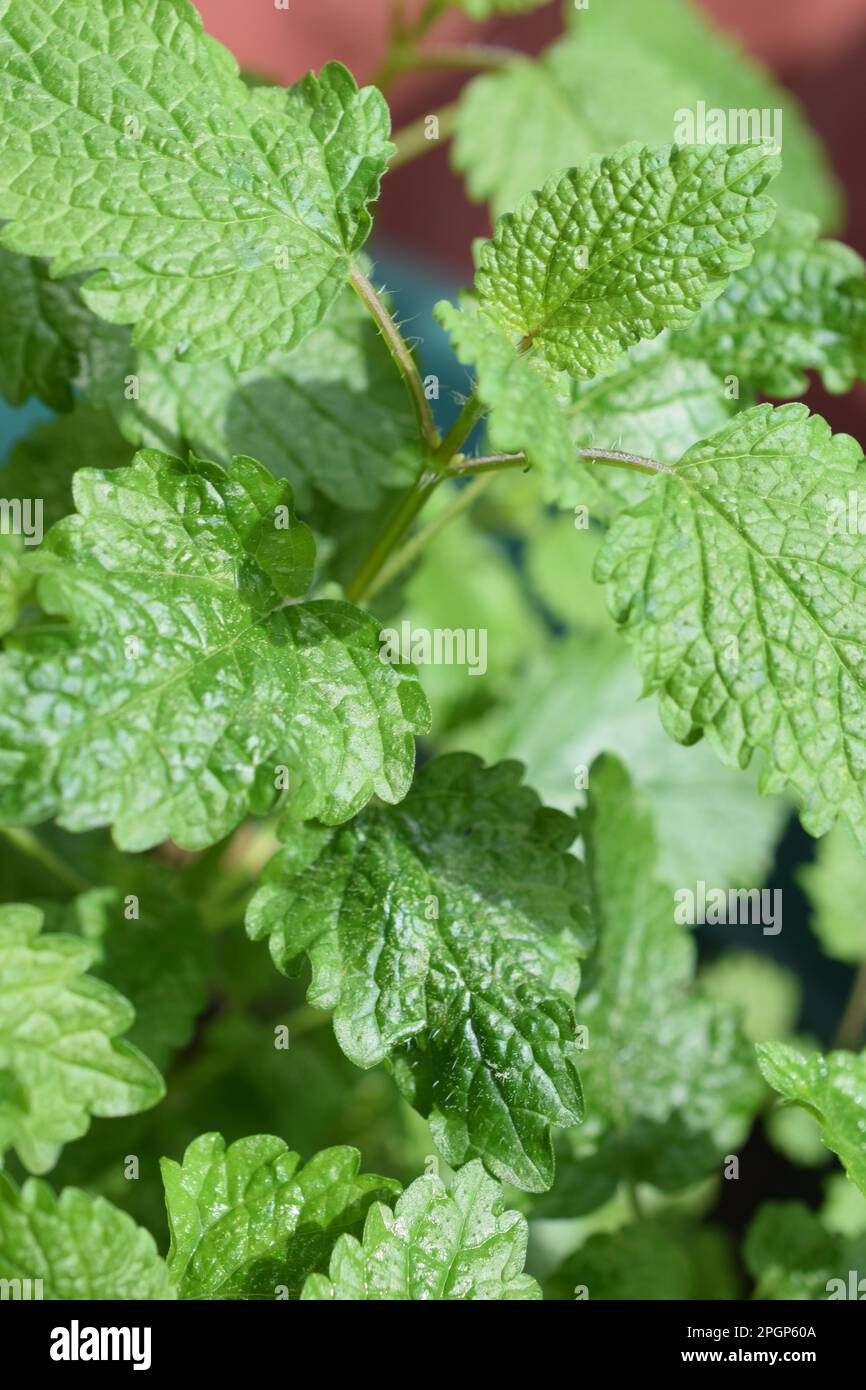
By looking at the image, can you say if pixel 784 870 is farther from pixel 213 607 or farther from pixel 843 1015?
pixel 213 607

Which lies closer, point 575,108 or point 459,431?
point 459,431

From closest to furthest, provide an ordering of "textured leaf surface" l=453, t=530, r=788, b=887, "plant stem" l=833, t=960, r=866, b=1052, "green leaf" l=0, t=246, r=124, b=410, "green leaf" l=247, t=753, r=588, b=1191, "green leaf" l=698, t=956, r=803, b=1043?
"green leaf" l=247, t=753, r=588, b=1191, "green leaf" l=0, t=246, r=124, b=410, "textured leaf surface" l=453, t=530, r=788, b=887, "plant stem" l=833, t=960, r=866, b=1052, "green leaf" l=698, t=956, r=803, b=1043

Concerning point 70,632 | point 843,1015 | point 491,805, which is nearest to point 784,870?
point 843,1015

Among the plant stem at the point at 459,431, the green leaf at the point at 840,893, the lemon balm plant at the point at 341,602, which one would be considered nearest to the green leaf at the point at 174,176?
the lemon balm plant at the point at 341,602

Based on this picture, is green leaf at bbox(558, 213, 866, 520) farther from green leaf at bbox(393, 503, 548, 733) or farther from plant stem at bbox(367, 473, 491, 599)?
green leaf at bbox(393, 503, 548, 733)

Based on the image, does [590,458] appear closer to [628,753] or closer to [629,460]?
[629,460]

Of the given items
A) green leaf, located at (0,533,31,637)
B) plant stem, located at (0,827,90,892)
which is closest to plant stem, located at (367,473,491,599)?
green leaf, located at (0,533,31,637)

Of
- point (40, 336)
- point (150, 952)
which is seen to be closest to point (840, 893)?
point (150, 952)
